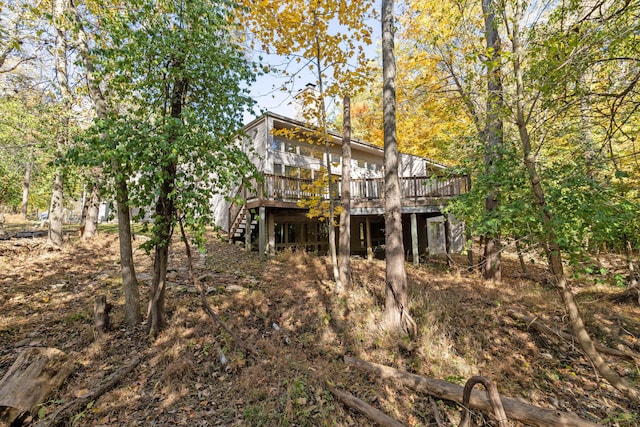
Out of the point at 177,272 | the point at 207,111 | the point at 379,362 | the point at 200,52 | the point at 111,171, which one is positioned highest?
the point at 200,52

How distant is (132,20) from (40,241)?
415 inches

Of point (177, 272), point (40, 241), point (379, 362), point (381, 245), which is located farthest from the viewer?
point (381, 245)

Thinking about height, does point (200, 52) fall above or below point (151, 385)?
above

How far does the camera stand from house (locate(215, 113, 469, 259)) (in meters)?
12.8

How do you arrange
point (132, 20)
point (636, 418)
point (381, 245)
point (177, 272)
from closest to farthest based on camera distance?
point (636, 418) < point (132, 20) < point (177, 272) < point (381, 245)

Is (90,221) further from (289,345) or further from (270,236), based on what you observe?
(289,345)

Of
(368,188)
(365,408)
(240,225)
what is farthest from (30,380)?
(368,188)

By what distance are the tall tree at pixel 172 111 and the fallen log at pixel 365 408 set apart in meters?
3.61

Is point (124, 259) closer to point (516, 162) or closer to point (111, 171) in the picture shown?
point (111, 171)

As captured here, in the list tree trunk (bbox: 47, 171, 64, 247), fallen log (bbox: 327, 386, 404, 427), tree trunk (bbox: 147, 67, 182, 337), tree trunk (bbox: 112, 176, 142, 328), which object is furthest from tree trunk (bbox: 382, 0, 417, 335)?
tree trunk (bbox: 47, 171, 64, 247)

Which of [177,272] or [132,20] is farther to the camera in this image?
[177,272]

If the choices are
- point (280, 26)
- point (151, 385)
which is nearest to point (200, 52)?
point (280, 26)

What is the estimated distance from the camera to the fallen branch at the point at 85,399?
12.6 ft

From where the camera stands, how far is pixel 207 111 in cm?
614
